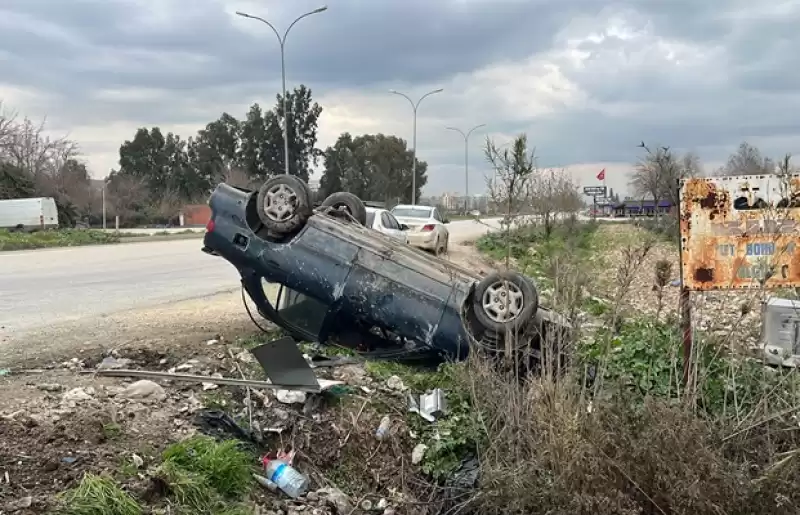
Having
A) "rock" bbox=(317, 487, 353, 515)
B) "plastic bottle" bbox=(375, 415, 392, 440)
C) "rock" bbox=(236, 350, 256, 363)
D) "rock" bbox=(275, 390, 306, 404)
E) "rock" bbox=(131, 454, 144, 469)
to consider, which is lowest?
"rock" bbox=(317, 487, 353, 515)

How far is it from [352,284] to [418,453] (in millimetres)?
1923

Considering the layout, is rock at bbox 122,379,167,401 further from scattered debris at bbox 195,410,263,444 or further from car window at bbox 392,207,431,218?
car window at bbox 392,207,431,218

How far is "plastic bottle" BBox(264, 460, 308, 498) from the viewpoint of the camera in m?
4.45

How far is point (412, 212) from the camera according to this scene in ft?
79.9

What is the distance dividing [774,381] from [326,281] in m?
3.64

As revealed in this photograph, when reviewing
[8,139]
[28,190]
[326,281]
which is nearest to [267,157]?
[8,139]

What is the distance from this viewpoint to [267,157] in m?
74.6

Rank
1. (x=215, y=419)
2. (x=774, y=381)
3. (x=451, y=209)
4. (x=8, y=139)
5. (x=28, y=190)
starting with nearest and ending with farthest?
(x=774, y=381), (x=215, y=419), (x=28, y=190), (x=8, y=139), (x=451, y=209)

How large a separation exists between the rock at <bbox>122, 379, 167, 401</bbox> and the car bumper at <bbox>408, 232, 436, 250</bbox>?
17041 millimetres

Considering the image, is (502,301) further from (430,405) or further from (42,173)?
(42,173)

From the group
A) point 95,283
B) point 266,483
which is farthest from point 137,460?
point 95,283

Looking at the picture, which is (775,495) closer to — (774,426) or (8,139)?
(774,426)

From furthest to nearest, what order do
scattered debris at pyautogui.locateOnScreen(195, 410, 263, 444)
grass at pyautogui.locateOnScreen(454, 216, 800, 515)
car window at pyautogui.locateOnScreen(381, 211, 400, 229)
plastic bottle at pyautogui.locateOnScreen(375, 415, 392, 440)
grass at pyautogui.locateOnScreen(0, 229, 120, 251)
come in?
grass at pyautogui.locateOnScreen(0, 229, 120, 251)
car window at pyautogui.locateOnScreen(381, 211, 400, 229)
plastic bottle at pyautogui.locateOnScreen(375, 415, 392, 440)
scattered debris at pyautogui.locateOnScreen(195, 410, 263, 444)
grass at pyautogui.locateOnScreen(454, 216, 800, 515)

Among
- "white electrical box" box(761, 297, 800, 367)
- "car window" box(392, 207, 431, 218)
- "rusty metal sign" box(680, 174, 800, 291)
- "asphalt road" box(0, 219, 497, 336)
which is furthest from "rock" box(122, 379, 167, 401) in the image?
"car window" box(392, 207, 431, 218)
